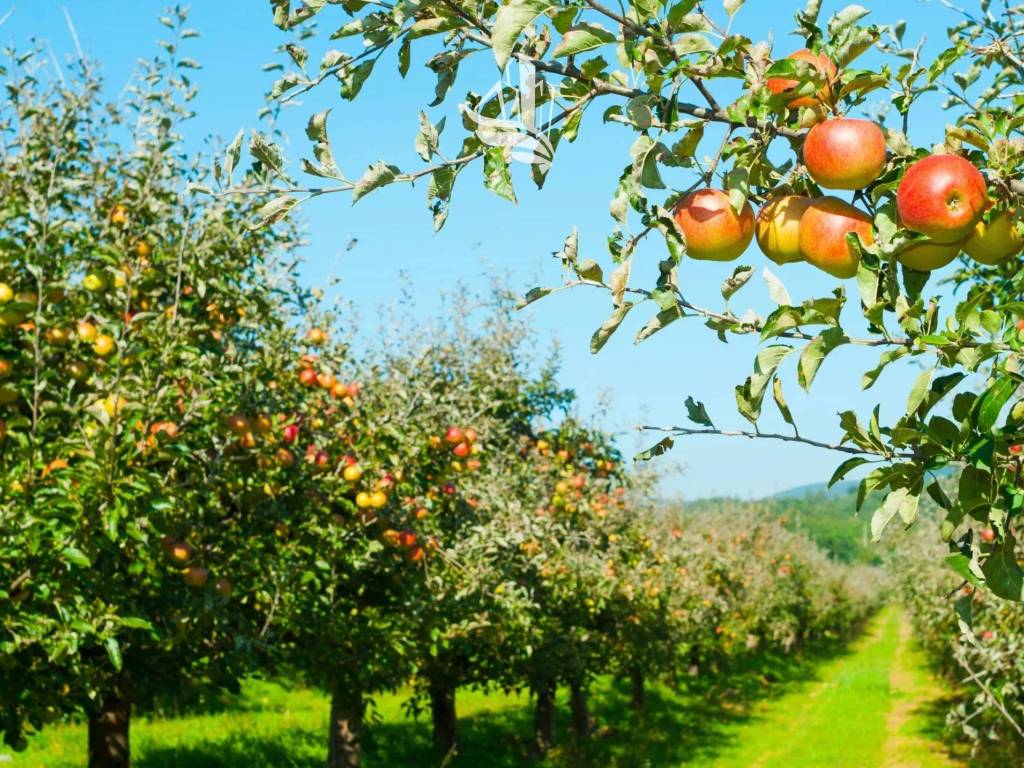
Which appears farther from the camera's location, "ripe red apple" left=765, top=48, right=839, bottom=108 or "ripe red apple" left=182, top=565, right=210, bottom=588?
"ripe red apple" left=182, top=565, right=210, bottom=588

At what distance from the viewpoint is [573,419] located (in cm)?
1415

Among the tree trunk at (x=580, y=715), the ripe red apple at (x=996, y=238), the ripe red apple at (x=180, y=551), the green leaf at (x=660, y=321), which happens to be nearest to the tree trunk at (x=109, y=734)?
the ripe red apple at (x=180, y=551)

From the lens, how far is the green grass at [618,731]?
41.5ft

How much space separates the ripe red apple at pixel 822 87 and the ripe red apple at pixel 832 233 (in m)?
0.17

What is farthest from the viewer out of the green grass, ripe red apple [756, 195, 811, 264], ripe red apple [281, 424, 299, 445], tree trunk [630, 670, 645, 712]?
tree trunk [630, 670, 645, 712]

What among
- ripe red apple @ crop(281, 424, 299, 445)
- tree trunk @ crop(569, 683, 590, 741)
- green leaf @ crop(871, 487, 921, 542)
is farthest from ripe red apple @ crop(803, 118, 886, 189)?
tree trunk @ crop(569, 683, 590, 741)

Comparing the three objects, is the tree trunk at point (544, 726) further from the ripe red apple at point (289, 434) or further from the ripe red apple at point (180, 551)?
the ripe red apple at point (180, 551)

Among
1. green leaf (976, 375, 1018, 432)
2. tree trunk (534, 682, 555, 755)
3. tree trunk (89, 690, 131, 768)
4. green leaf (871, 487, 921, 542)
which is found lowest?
tree trunk (534, 682, 555, 755)

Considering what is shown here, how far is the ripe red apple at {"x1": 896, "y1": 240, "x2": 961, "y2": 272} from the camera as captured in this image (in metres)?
1.56

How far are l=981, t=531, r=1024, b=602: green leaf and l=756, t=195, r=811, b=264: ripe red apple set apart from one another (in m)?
0.66

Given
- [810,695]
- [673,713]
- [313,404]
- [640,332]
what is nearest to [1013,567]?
[640,332]

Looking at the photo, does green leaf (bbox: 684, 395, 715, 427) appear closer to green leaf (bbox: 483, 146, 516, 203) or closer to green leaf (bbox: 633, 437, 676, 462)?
green leaf (bbox: 633, 437, 676, 462)

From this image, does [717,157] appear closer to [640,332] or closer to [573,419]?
[640,332]

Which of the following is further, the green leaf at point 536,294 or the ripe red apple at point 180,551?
the ripe red apple at point 180,551
